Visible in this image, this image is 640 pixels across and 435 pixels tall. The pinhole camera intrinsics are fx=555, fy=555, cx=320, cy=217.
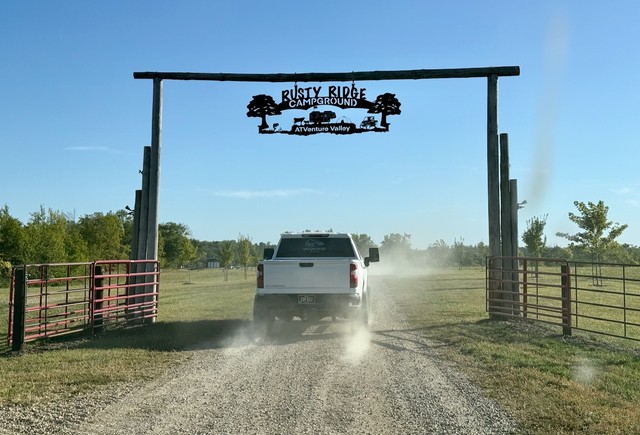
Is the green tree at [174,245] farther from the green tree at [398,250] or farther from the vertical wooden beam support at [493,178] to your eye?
the vertical wooden beam support at [493,178]

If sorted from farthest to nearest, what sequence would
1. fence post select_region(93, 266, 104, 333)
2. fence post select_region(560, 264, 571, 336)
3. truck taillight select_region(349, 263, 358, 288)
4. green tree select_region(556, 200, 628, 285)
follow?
green tree select_region(556, 200, 628, 285)
fence post select_region(93, 266, 104, 333)
fence post select_region(560, 264, 571, 336)
truck taillight select_region(349, 263, 358, 288)

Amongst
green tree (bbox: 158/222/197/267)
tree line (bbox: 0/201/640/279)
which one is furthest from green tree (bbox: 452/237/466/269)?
green tree (bbox: 158/222/197/267)

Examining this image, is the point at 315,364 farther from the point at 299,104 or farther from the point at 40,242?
the point at 40,242

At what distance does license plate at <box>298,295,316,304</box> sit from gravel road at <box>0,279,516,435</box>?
184 centimetres

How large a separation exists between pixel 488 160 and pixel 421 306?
627cm

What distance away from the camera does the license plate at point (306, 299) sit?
1162cm

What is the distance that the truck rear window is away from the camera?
1320 centimetres

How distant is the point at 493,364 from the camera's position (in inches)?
334

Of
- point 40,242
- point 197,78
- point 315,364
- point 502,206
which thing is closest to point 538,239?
point 502,206

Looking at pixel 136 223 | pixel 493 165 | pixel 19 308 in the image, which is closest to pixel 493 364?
pixel 493 165

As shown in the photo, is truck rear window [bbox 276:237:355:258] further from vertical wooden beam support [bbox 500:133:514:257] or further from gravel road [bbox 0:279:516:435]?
vertical wooden beam support [bbox 500:133:514:257]

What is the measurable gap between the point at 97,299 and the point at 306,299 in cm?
456

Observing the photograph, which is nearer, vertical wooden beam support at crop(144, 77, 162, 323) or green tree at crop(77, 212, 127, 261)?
vertical wooden beam support at crop(144, 77, 162, 323)

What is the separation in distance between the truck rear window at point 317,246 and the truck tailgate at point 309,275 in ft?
4.95
